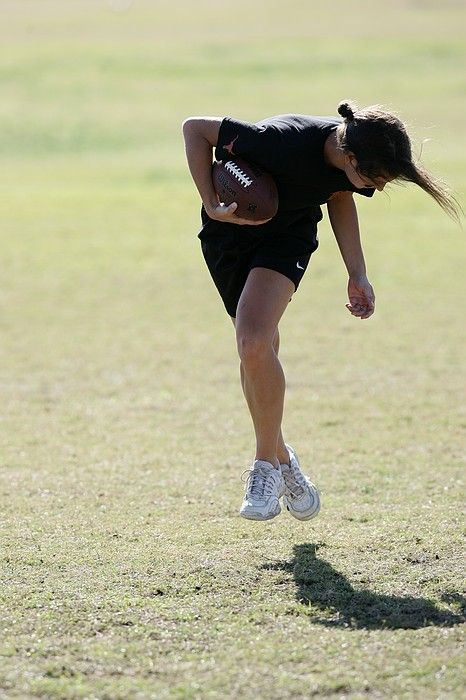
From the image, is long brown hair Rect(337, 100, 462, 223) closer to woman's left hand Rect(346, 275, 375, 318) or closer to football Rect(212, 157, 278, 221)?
football Rect(212, 157, 278, 221)

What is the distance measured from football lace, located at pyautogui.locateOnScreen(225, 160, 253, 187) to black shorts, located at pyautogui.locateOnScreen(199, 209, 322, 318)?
0.32 metres

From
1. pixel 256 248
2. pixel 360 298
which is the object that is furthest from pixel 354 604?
pixel 256 248

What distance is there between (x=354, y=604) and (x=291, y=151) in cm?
205

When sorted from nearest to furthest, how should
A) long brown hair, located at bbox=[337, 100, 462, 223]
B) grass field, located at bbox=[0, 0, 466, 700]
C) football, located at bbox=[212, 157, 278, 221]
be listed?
grass field, located at bbox=[0, 0, 466, 700]
long brown hair, located at bbox=[337, 100, 462, 223]
football, located at bbox=[212, 157, 278, 221]

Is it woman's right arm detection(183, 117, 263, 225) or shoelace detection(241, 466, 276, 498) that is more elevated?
woman's right arm detection(183, 117, 263, 225)

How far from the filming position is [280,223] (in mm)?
5520

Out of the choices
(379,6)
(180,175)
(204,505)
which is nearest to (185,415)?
(204,505)

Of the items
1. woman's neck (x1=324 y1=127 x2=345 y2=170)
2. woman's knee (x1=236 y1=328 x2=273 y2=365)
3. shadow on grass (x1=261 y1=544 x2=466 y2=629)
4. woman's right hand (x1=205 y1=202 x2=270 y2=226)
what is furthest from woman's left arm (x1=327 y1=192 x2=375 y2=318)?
shadow on grass (x1=261 y1=544 x2=466 y2=629)

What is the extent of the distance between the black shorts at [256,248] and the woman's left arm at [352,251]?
12 centimetres

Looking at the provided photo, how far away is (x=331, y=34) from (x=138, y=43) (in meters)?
7.77

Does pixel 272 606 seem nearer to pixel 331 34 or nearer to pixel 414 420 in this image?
pixel 414 420

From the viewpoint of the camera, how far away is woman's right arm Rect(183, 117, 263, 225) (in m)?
5.39

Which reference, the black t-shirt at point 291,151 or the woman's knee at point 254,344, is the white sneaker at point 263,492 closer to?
the woman's knee at point 254,344

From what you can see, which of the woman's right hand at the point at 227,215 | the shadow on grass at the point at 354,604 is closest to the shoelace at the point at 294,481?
the shadow on grass at the point at 354,604
